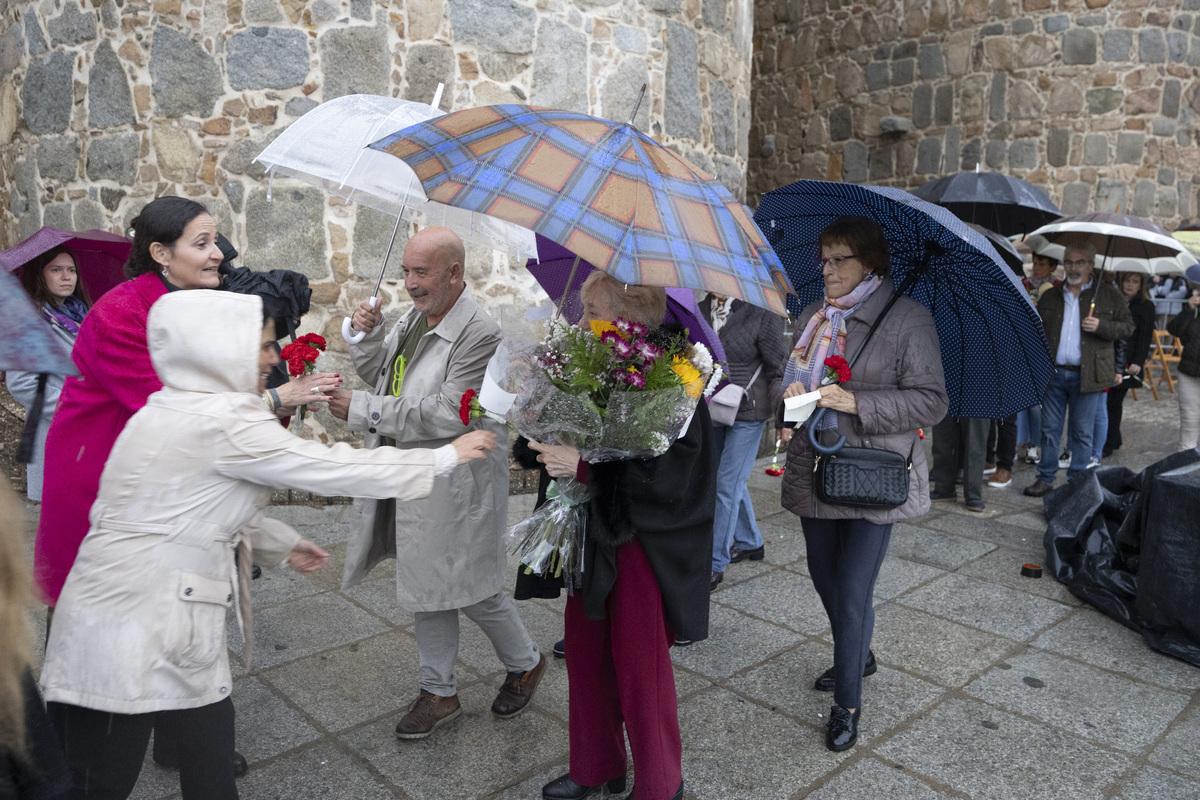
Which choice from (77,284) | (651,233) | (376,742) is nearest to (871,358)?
(651,233)

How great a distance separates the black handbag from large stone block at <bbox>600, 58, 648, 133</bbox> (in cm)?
484

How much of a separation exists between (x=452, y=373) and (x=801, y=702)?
76.6 inches

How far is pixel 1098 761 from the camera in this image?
10.7 ft

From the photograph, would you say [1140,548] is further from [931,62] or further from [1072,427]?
[931,62]

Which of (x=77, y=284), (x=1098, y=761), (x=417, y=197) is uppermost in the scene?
(x=417, y=197)

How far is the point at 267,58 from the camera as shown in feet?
21.5

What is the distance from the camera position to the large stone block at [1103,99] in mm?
11812

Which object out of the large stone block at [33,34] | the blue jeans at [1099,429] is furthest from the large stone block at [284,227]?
the blue jeans at [1099,429]

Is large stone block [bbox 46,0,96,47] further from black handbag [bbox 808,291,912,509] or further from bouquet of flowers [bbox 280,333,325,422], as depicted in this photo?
black handbag [bbox 808,291,912,509]

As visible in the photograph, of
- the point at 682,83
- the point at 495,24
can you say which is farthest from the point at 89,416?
the point at 682,83

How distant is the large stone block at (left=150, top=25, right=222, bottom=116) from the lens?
6.51 m

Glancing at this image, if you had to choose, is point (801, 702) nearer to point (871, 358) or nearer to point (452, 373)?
point (871, 358)

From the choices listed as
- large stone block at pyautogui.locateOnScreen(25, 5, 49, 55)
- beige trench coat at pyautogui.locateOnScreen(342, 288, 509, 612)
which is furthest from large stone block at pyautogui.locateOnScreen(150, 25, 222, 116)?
beige trench coat at pyautogui.locateOnScreen(342, 288, 509, 612)

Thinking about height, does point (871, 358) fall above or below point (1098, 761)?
above
